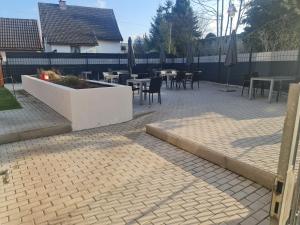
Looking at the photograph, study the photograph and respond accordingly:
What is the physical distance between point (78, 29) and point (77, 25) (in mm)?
599

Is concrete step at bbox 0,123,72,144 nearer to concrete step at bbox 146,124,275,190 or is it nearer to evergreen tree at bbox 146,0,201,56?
concrete step at bbox 146,124,275,190

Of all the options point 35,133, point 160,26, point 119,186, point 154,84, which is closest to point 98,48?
point 160,26

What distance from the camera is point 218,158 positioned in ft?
12.2

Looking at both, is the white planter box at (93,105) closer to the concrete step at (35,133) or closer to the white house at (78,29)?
the concrete step at (35,133)

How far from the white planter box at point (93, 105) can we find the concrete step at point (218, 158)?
145cm

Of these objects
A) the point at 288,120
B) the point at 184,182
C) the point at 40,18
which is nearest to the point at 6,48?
the point at 40,18

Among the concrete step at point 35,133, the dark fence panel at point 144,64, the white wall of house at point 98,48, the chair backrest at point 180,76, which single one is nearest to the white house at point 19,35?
the white wall of house at point 98,48

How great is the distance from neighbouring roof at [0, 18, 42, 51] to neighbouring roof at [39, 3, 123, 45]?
165cm

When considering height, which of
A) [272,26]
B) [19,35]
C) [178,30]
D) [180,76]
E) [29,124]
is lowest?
[29,124]

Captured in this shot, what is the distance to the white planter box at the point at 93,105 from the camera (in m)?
5.70

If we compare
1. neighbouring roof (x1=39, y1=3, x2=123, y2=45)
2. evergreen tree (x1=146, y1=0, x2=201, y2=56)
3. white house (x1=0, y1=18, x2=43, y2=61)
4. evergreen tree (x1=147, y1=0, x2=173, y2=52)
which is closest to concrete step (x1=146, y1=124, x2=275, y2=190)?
evergreen tree (x1=146, y1=0, x2=201, y2=56)

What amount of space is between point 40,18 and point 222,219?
24.2 meters

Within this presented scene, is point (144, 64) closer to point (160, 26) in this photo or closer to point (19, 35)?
point (19, 35)

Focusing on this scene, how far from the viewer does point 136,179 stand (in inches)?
134
